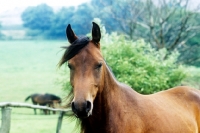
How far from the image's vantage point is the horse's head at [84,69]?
2.63m

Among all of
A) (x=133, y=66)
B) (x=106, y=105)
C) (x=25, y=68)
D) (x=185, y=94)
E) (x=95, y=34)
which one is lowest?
(x=25, y=68)

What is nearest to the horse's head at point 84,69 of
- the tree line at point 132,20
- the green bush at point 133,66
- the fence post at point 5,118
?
the fence post at point 5,118

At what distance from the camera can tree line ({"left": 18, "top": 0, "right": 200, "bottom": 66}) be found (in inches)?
943

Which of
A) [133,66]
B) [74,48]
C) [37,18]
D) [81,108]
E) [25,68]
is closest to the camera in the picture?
[81,108]

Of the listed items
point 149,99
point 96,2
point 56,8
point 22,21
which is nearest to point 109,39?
point 149,99

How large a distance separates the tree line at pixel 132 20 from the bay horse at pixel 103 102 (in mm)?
19127

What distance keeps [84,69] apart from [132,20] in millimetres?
22773

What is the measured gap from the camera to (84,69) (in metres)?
2.84

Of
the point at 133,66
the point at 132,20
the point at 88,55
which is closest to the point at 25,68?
the point at 132,20

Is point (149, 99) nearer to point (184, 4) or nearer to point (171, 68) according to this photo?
point (171, 68)

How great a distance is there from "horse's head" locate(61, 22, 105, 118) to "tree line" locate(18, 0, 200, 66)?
19.5m

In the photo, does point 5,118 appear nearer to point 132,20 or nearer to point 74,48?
point 74,48

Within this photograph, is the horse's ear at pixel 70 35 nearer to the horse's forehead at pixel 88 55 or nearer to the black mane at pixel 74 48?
the black mane at pixel 74 48

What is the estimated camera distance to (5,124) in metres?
5.08
